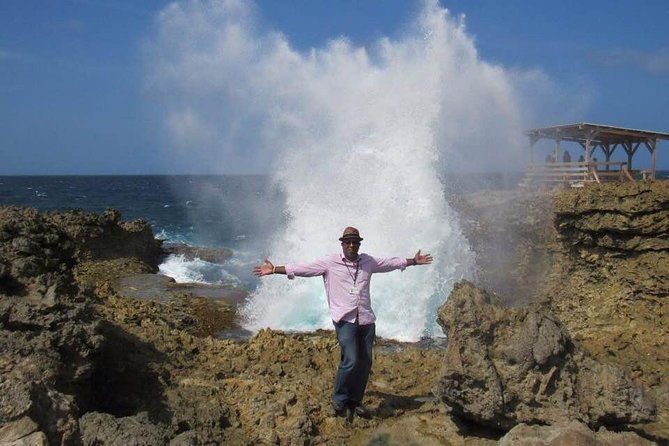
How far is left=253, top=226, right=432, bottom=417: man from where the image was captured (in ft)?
16.7

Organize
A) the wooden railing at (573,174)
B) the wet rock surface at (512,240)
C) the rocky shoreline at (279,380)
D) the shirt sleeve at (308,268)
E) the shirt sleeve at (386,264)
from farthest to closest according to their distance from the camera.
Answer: the wooden railing at (573,174)
the wet rock surface at (512,240)
the shirt sleeve at (386,264)
the shirt sleeve at (308,268)
the rocky shoreline at (279,380)

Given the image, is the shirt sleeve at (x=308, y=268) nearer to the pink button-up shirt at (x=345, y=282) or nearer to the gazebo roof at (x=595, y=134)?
the pink button-up shirt at (x=345, y=282)

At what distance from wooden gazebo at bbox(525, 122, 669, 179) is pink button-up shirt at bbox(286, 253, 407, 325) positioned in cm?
1110

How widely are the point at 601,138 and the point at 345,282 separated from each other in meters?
15.3

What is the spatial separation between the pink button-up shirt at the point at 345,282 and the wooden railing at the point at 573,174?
10.8 metres

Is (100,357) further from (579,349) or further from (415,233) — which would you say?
(415,233)

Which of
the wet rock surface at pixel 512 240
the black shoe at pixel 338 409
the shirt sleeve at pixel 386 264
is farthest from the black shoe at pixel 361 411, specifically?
the wet rock surface at pixel 512 240

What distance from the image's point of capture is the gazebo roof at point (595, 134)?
15.6 metres

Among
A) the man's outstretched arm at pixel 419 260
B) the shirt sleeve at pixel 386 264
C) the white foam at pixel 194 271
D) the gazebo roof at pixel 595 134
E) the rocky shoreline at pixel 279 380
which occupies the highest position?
the gazebo roof at pixel 595 134

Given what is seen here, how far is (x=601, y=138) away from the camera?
17.8 meters

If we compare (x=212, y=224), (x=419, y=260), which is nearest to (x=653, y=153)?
(x=419, y=260)

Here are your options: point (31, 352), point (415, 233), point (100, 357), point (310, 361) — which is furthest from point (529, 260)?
point (31, 352)

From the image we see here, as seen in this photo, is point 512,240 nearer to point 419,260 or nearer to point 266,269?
point 419,260

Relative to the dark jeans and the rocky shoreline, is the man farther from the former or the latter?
the rocky shoreline
